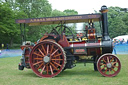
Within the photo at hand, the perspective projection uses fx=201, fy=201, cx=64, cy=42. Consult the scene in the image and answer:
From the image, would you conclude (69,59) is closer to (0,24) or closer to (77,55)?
(77,55)

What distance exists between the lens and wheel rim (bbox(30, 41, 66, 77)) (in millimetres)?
8336

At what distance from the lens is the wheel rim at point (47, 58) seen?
8.34 meters

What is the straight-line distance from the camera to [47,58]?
8391 mm

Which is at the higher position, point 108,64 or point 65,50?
point 65,50

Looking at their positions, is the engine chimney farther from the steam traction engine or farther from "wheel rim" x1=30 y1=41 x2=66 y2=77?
"wheel rim" x1=30 y1=41 x2=66 y2=77

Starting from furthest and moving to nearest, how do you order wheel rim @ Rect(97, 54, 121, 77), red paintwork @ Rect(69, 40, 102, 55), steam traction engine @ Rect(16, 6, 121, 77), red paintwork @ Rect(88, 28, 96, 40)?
red paintwork @ Rect(88, 28, 96, 40)
red paintwork @ Rect(69, 40, 102, 55)
steam traction engine @ Rect(16, 6, 121, 77)
wheel rim @ Rect(97, 54, 121, 77)

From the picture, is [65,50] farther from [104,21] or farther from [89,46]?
[104,21]

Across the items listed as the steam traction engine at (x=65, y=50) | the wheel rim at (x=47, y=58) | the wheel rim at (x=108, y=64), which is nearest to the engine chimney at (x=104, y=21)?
the steam traction engine at (x=65, y=50)

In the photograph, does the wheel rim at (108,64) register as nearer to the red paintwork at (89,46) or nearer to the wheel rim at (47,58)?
the red paintwork at (89,46)

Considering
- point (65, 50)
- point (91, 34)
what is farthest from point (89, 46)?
point (65, 50)

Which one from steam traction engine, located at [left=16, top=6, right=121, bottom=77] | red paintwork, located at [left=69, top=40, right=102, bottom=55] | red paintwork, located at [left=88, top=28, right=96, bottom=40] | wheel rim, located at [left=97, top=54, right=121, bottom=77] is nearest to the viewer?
wheel rim, located at [left=97, top=54, right=121, bottom=77]

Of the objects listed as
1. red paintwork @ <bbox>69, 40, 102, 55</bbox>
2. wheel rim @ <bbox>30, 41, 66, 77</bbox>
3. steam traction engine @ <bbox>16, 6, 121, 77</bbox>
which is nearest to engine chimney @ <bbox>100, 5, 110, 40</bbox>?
steam traction engine @ <bbox>16, 6, 121, 77</bbox>

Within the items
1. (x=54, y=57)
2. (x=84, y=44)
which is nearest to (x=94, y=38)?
(x=84, y=44)

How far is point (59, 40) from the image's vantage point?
28.9 ft
